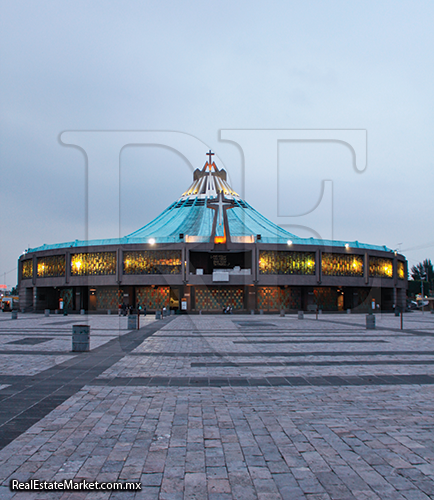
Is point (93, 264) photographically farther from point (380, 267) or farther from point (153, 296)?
point (380, 267)

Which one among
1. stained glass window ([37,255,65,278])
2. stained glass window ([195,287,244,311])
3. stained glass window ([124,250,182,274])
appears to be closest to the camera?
stained glass window ([124,250,182,274])

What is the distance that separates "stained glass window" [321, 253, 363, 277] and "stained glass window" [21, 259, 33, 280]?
43.7 m

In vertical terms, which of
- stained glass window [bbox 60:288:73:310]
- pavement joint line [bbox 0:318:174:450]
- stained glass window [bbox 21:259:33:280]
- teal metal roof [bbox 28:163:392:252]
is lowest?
stained glass window [bbox 60:288:73:310]

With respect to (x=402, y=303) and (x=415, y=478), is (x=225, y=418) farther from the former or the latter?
(x=402, y=303)

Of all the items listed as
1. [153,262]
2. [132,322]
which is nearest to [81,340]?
[132,322]

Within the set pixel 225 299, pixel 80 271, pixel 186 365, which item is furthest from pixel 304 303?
pixel 186 365

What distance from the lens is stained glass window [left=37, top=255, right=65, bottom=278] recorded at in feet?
199

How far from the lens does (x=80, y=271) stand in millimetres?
59125

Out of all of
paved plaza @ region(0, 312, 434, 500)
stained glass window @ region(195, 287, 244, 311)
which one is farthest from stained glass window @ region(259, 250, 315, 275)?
paved plaza @ region(0, 312, 434, 500)

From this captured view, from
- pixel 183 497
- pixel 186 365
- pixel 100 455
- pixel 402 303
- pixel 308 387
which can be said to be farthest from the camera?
pixel 402 303

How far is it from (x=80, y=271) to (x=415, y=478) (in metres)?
58.6

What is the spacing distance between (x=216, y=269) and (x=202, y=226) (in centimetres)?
781

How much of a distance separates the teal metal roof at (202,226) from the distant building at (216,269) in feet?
0.66

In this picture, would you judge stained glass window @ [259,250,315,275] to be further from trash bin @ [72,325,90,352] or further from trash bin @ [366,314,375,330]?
trash bin @ [72,325,90,352]
